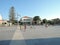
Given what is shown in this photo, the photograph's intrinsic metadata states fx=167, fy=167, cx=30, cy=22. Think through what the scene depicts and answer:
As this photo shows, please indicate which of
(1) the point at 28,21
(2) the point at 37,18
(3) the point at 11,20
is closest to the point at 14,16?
(3) the point at 11,20

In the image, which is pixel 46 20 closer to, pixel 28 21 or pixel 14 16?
pixel 28 21

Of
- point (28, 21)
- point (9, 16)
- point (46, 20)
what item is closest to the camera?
point (9, 16)

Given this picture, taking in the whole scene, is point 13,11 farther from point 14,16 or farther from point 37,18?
point 37,18

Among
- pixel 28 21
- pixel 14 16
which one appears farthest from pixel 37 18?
pixel 14 16

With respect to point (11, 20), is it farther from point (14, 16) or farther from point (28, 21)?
point (28, 21)

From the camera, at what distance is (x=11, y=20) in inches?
5335

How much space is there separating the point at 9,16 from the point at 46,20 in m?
35.8

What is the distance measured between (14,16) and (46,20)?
104 feet

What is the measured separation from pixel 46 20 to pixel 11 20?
33.4m

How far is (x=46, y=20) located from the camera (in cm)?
15025

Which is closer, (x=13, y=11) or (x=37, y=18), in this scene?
(x=13, y=11)

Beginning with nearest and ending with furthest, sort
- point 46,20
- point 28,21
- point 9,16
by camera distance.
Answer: point 9,16 < point 46,20 < point 28,21

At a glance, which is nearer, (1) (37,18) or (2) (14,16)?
(2) (14,16)

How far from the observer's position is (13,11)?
13450 cm
